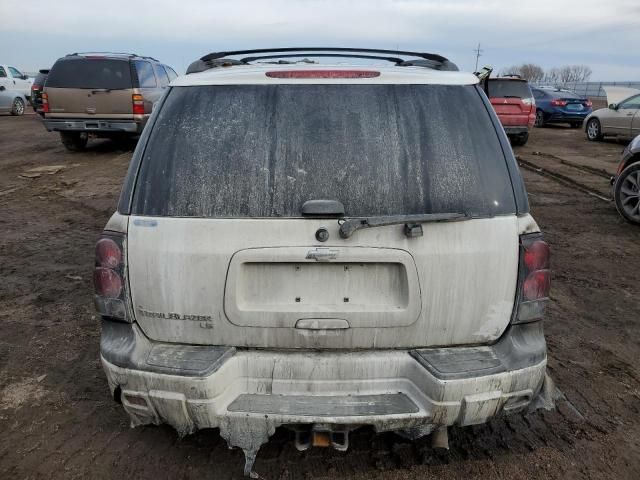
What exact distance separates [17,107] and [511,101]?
20.2m

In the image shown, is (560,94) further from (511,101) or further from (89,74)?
(89,74)

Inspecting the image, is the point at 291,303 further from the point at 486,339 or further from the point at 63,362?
the point at 63,362

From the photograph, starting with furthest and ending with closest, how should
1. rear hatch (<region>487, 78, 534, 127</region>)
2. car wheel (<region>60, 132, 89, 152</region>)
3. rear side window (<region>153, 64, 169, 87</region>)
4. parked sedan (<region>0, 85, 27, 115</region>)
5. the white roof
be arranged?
parked sedan (<region>0, 85, 27, 115</region>)
rear hatch (<region>487, 78, 534, 127</region>)
rear side window (<region>153, 64, 169, 87</region>)
car wheel (<region>60, 132, 89, 152</region>)
the white roof

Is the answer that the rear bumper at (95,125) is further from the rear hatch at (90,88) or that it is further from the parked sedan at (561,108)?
the parked sedan at (561,108)

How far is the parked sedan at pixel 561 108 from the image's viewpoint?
20.7 m

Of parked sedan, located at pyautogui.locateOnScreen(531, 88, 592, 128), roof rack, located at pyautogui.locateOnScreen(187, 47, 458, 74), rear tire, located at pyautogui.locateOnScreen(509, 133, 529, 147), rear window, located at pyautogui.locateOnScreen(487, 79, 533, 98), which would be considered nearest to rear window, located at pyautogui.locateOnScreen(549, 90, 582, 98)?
parked sedan, located at pyautogui.locateOnScreen(531, 88, 592, 128)

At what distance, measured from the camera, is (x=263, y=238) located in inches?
88.7

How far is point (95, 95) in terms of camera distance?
39.2 feet

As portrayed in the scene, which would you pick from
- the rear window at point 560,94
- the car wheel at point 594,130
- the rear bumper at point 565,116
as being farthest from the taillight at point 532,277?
the rear window at point 560,94

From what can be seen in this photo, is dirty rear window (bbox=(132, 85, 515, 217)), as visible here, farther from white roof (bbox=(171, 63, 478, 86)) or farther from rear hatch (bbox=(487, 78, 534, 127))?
rear hatch (bbox=(487, 78, 534, 127))

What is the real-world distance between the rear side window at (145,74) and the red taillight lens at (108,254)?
10809mm

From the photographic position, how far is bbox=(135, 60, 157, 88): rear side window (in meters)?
12.3

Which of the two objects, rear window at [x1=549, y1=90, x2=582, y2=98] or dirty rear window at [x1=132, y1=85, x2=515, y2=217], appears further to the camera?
rear window at [x1=549, y1=90, x2=582, y2=98]

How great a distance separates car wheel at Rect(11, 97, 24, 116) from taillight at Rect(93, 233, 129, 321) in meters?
24.3
